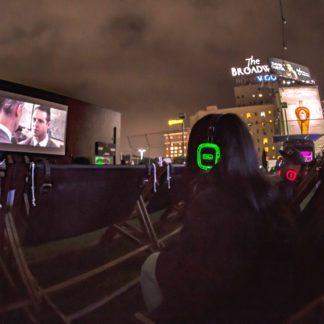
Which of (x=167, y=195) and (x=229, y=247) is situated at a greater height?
(x=229, y=247)

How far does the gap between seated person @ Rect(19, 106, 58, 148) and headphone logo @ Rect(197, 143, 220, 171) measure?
371 inches

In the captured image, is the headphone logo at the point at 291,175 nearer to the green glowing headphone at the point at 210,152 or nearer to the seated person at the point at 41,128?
the green glowing headphone at the point at 210,152

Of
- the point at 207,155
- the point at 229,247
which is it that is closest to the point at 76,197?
the point at 207,155

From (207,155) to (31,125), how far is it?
9753mm

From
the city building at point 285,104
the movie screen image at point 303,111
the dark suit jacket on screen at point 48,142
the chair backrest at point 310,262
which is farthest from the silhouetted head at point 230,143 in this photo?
the movie screen image at point 303,111

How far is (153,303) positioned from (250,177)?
1.94 ft

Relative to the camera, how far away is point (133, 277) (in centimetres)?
189

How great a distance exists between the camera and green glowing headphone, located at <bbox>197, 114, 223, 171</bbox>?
0.84 metres

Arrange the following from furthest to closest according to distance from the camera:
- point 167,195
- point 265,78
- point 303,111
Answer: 1. point 265,78
2. point 303,111
3. point 167,195

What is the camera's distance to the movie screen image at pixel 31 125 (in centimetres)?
829

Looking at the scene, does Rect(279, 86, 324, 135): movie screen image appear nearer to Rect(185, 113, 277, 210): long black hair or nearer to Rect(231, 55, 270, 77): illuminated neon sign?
Rect(231, 55, 270, 77): illuminated neon sign

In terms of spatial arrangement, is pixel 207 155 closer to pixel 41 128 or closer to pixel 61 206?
pixel 61 206

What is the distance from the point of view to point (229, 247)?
0.70 meters

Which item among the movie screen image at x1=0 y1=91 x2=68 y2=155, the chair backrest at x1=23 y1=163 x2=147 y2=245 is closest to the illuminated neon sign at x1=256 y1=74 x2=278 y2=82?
the movie screen image at x1=0 y1=91 x2=68 y2=155
